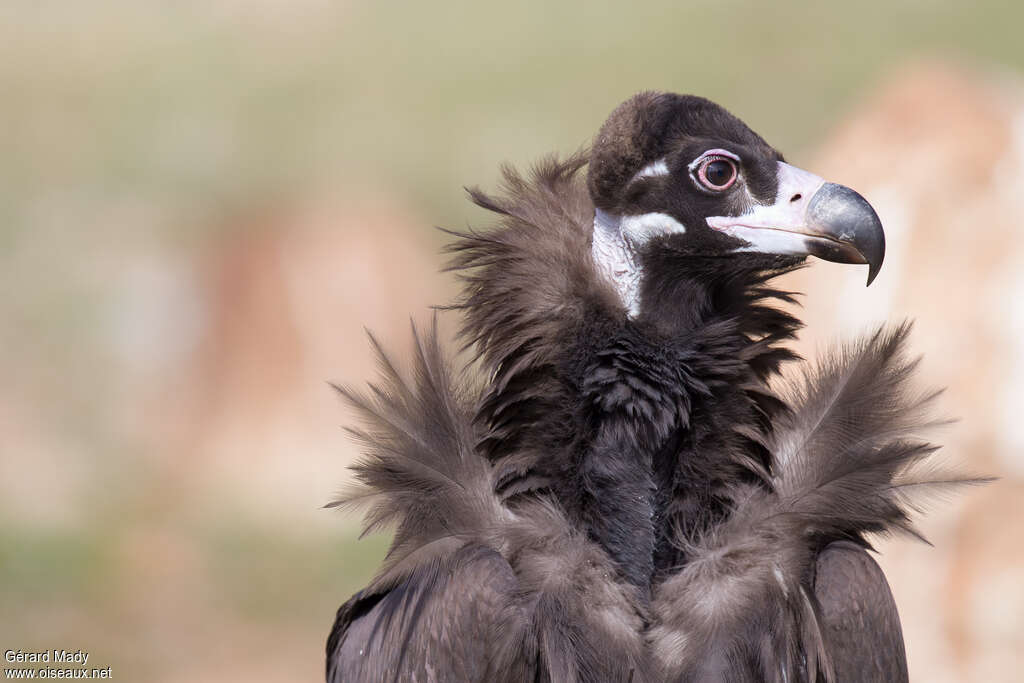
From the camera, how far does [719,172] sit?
377 centimetres

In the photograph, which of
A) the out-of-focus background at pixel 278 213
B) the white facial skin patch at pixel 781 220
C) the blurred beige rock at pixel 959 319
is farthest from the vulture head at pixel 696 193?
the out-of-focus background at pixel 278 213

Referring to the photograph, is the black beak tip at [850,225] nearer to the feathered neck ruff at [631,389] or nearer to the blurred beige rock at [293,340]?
the feathered neck ruff at [631,389]

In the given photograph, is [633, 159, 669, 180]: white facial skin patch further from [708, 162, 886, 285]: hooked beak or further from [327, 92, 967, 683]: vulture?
[708, 162, 886, 285]: hooked beak

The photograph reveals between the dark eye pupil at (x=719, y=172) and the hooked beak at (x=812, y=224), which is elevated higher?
the dark eye pupil at (x=719, y=172)

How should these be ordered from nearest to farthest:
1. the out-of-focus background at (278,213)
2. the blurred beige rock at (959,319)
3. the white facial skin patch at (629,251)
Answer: the white facial skin patch at (629,251) → the blurred beige rock at (959,319) → the out-of-focus background at (278,213)

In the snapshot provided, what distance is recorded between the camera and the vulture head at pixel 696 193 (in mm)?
3750

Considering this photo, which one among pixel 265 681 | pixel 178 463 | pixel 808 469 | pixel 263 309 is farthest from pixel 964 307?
pixel 178 463

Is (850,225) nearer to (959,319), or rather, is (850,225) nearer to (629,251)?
(629,251)

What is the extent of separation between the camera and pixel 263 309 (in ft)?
39.7

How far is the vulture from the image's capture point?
3.55 metres

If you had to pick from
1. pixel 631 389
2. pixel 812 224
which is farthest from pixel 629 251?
pixel 812 224

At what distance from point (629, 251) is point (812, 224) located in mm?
527

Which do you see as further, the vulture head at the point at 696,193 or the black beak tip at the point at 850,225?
A: the vulture head at the point at 696,193

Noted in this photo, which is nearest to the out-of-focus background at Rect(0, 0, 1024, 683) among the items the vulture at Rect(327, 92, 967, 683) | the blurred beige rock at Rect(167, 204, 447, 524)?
the blurred beige rock at Rect(167, 204, 447, 524)
